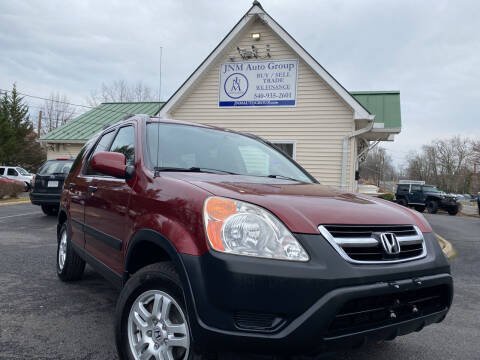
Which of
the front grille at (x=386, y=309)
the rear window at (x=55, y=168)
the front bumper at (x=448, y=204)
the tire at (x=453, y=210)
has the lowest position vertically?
the tire at (x=453, y=210)

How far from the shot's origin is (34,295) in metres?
3.97

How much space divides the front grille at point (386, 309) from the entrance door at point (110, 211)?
1625 millimetres

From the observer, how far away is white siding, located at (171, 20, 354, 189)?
10.5m

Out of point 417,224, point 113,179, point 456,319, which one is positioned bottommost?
point 456,319

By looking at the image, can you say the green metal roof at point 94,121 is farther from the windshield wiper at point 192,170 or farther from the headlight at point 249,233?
the headlight at point 249,233

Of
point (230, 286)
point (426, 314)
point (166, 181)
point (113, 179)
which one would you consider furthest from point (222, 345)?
point (113, 179)

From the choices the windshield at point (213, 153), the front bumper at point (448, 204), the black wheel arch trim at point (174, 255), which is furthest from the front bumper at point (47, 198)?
the front bumper at point (448, 204)

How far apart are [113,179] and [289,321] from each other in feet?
6.37

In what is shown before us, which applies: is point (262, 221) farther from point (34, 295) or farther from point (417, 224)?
point (34, 295)

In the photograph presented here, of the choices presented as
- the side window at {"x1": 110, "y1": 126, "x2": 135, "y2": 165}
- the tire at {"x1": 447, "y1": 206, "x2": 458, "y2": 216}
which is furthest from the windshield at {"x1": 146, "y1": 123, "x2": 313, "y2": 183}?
the tire at {"x1": 447, "y1": 206, "x2": 458, "y2": 216}

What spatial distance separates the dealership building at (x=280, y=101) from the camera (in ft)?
34.3

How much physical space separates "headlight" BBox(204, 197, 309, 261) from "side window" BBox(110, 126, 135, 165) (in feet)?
4.10

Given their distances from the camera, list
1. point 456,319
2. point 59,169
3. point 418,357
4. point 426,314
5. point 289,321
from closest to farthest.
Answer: point 289,321 < point 426,314 < point 418,357 < point 456,319 < point 59,169

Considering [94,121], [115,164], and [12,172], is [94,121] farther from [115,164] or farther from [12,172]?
[115,164]
